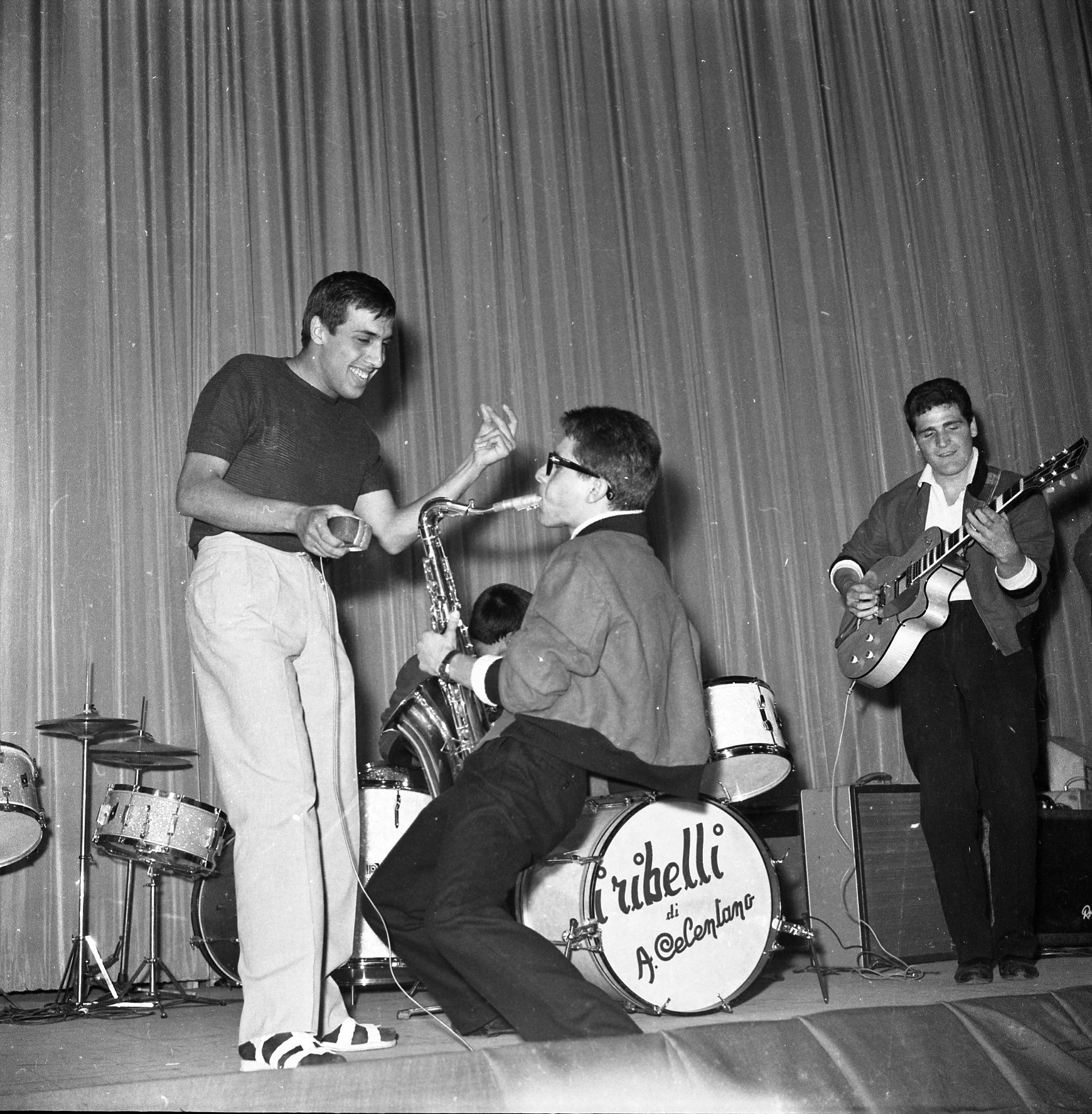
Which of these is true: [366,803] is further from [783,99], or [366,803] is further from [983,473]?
[783,99]

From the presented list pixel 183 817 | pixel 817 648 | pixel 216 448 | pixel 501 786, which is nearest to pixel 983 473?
pixel 817 648

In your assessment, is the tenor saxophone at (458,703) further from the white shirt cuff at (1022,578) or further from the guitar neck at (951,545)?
the white shirt cuff at (1022,578)

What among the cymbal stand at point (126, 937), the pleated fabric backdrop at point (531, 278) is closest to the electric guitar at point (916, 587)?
the pleated fabric backdrop at point (531, 278)

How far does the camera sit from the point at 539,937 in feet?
7.55

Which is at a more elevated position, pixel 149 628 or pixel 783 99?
pixel 783 99

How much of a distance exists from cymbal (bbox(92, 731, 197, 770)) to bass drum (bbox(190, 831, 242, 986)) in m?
0.32

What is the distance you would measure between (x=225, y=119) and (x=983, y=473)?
3.04 metres

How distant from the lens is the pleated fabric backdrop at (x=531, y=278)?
4.37 m

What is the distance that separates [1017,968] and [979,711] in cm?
70

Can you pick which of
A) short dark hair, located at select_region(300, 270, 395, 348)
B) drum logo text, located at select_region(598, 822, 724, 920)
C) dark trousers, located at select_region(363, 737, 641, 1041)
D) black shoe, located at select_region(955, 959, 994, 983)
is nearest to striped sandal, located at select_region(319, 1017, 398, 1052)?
dark trousers, located at select_region(363, 737, 641, 1041)

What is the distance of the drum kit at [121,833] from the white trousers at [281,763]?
3.46ft

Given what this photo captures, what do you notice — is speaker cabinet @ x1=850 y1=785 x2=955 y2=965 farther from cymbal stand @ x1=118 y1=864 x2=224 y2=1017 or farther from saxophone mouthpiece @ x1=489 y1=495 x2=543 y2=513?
cymbal stand @ x1=118 y1=864 x2=224 y2=1017

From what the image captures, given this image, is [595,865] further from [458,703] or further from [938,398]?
[938,398]

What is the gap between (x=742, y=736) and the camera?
3.57 m
